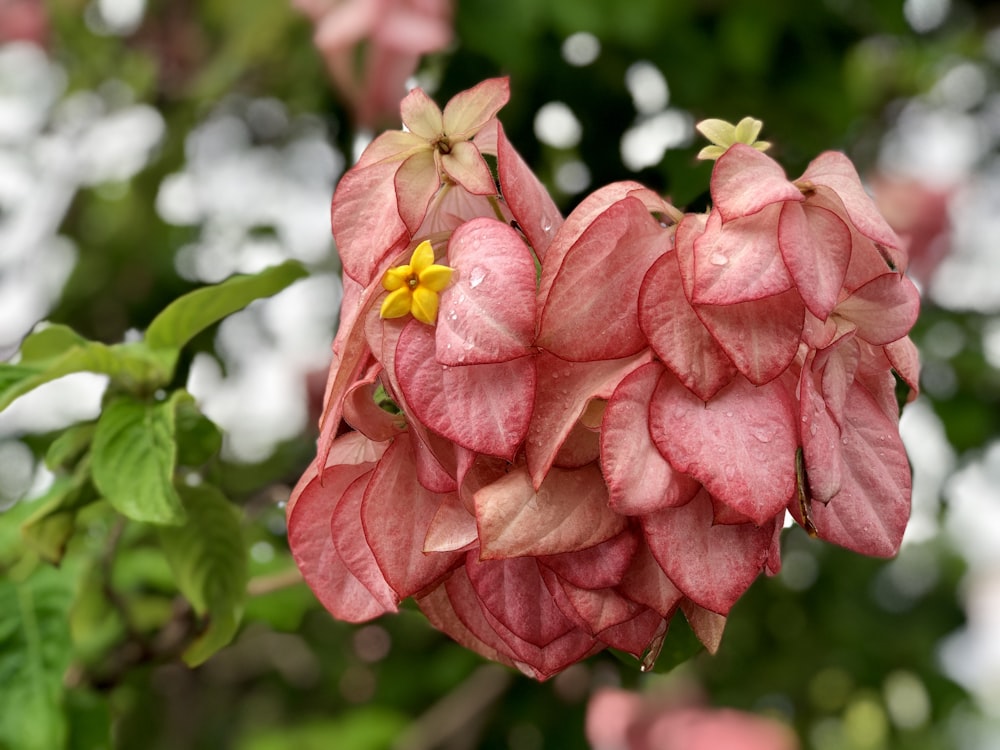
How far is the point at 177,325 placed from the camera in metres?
0.64

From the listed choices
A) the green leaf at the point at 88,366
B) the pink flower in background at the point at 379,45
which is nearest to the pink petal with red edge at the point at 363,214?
the green leaf at the point at 88,366

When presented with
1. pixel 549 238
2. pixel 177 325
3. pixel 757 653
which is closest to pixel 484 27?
pixel 177 325

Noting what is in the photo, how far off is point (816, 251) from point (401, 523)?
0.21 meters

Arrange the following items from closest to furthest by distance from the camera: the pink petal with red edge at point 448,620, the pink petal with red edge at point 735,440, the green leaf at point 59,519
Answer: the pink petal with red edge at point 735,440, the pink petal with red edge at point 448,620, the green leaf at point 59,519

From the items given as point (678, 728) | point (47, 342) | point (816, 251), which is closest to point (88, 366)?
point (47, 342)

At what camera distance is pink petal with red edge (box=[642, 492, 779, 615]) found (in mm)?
407

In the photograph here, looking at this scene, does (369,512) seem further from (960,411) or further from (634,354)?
(960,411)

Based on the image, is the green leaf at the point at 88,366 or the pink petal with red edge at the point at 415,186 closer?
the pink petal with red edge at the point at 415,186

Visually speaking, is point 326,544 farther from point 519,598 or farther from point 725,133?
point 725,133

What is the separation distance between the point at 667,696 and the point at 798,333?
1360mm

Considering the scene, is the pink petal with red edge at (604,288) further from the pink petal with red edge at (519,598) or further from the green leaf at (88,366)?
the green leaf at (88,366)

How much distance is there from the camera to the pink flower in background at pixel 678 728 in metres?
1.44

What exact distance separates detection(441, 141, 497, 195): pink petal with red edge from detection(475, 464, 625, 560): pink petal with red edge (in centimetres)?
12

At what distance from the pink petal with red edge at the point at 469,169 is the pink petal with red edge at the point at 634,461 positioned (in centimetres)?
10
